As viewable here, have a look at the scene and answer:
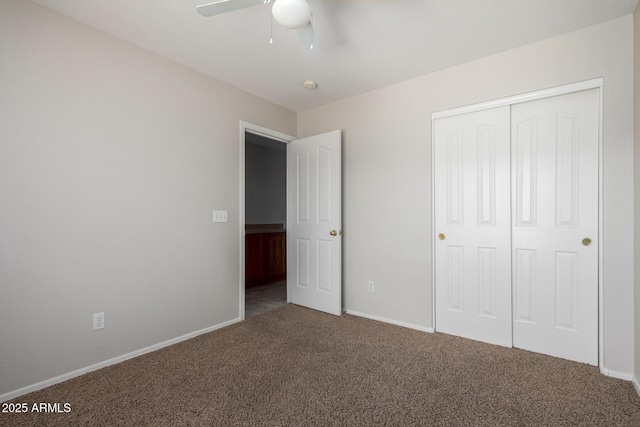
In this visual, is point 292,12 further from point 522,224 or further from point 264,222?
point 264,222

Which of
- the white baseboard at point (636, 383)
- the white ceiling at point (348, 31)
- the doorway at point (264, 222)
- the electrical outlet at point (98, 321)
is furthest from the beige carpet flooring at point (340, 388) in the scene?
the white ceiling at point (348, 31)

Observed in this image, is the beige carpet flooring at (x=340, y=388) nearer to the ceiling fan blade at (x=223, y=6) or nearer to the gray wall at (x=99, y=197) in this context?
the gray wall at (x=99, y=197)

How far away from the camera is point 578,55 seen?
220 centimetres

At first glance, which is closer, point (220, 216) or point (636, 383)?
point (636, 383)

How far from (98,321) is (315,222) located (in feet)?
7.13

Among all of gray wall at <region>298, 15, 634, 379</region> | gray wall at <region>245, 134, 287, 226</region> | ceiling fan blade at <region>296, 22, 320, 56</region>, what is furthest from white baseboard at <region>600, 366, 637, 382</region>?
gray wall at <region>245, 134, 287, 226</region>

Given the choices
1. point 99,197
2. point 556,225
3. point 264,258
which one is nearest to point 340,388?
point 556,225

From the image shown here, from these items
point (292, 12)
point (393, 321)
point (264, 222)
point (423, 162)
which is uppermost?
point (292, 12)

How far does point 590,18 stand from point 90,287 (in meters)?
3.94

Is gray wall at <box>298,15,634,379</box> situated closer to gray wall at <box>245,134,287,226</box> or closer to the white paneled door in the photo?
the white paneled door

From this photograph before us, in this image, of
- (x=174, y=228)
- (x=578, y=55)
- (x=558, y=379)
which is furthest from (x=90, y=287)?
(x=578, y=55)

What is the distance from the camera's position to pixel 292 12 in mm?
1531

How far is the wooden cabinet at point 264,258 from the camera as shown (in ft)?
15.5

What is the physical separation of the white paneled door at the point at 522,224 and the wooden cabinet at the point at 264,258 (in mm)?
2878
